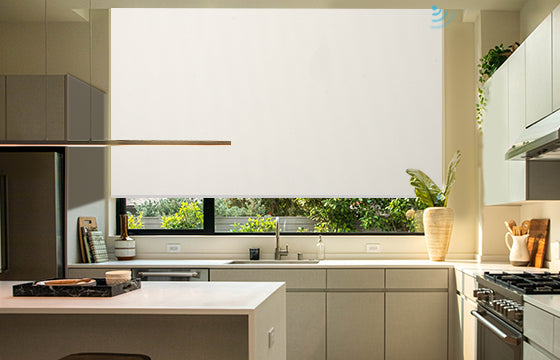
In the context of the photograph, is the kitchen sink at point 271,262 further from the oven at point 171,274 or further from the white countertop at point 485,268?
the white countertop at point 485,268

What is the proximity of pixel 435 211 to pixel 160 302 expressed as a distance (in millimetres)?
2747

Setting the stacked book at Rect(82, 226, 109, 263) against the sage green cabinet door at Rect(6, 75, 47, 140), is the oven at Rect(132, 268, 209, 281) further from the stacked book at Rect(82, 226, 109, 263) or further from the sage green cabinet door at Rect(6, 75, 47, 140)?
the sage green cabinet door at Rect(6, 75, 47, 140)

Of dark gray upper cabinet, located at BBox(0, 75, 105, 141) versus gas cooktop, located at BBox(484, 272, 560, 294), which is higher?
dark gray upper cabinet, located at BBox(0, 75, 105, 141)

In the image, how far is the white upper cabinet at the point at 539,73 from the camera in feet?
10.8

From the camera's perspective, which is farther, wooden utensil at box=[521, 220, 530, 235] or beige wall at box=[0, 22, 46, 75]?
beige wall at box=[0, 22, 46, 75]

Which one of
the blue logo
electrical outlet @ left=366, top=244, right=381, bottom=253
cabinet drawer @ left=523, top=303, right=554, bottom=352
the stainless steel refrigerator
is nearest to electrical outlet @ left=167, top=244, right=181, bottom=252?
the stainless steel refrigerator

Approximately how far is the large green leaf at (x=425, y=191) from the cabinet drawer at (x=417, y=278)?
1.94 feet

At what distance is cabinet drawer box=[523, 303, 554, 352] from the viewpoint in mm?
2518

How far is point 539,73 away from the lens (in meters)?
3.43

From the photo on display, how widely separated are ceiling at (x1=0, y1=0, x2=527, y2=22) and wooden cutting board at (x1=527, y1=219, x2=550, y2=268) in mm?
1727

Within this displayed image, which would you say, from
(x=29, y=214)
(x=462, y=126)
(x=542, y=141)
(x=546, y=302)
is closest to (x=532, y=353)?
(x=546, y=302)

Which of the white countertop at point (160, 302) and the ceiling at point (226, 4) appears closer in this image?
the white countertop at point (160, 302)

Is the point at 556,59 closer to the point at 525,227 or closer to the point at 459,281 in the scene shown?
the point at 525,227

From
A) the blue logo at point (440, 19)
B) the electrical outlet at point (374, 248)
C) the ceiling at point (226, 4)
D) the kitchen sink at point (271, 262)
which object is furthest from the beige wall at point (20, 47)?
the blue logo at point (440, 19)
